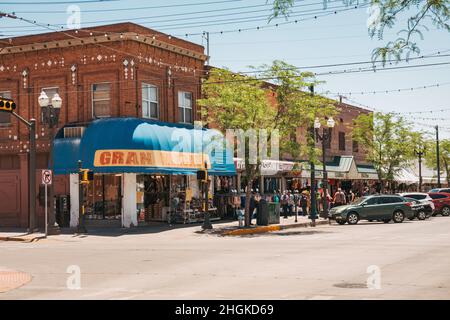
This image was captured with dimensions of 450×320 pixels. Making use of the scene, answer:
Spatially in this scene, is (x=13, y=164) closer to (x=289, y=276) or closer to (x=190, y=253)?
(x=190, y=253)

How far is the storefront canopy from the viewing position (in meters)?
29.3

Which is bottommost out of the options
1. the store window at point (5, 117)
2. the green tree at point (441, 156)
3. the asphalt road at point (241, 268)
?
the asphalt road at point (241, 268)

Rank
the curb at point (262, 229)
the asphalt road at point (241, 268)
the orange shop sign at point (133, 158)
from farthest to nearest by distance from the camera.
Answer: the orange shop sign at point (133, 158) < the curb at point (262, 229) < the asphalt road at point (241, 268)

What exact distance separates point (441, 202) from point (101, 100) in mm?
24709

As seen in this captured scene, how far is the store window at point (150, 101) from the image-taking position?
3266 cm

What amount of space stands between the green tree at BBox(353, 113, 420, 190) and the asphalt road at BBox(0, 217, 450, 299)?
25804 mm

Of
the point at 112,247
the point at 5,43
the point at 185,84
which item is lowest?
the point at 112,247

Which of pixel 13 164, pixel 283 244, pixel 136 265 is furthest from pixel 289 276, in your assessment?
pixel 13 164

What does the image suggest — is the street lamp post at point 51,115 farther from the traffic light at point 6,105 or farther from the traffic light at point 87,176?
the traffic light at point 6,105

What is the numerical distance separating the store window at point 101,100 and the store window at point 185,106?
4.41 meters

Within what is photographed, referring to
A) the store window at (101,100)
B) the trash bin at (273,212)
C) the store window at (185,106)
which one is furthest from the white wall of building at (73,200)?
the trash bin at (273,212)

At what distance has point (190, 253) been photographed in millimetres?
19219
